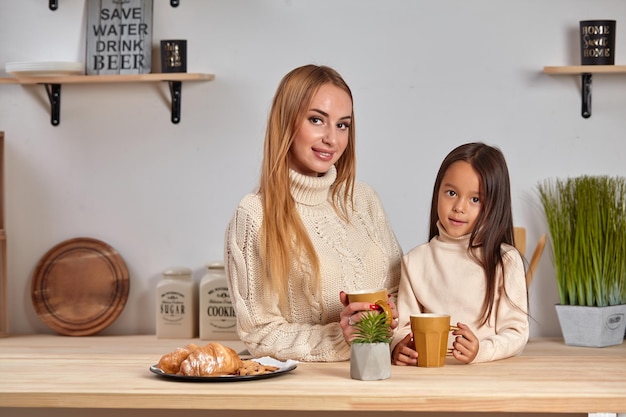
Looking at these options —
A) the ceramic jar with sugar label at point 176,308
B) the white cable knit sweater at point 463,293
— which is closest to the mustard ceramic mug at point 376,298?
the white cable knit sweater at point 463,293

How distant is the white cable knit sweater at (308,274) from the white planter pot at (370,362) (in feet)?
0.89

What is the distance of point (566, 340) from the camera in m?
2.49

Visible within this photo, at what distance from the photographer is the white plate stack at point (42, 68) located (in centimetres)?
269

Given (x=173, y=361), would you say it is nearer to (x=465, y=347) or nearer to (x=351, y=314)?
(x=351, y=314)

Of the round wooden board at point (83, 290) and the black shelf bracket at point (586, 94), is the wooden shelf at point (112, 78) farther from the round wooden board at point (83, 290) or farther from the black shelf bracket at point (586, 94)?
the black shelf bracket at point (586, 94)

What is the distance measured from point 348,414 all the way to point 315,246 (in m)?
0.42

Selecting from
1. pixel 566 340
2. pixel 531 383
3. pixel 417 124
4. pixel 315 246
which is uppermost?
pixel 417 124

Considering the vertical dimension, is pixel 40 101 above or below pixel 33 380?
above

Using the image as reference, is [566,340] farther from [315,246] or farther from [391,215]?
[315,246]

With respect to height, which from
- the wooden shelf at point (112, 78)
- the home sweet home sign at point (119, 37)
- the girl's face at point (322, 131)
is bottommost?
the girl's face at point (322, 131)

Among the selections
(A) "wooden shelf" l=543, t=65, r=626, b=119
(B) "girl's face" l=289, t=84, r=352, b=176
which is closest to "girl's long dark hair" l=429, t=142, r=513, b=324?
(B) "girl's face" l=289, t=84, r=352, b=176

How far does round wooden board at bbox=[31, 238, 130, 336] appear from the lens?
9.14ft

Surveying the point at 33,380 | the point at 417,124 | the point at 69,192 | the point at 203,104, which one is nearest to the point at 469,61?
the point at 417,124

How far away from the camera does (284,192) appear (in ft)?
5.73
